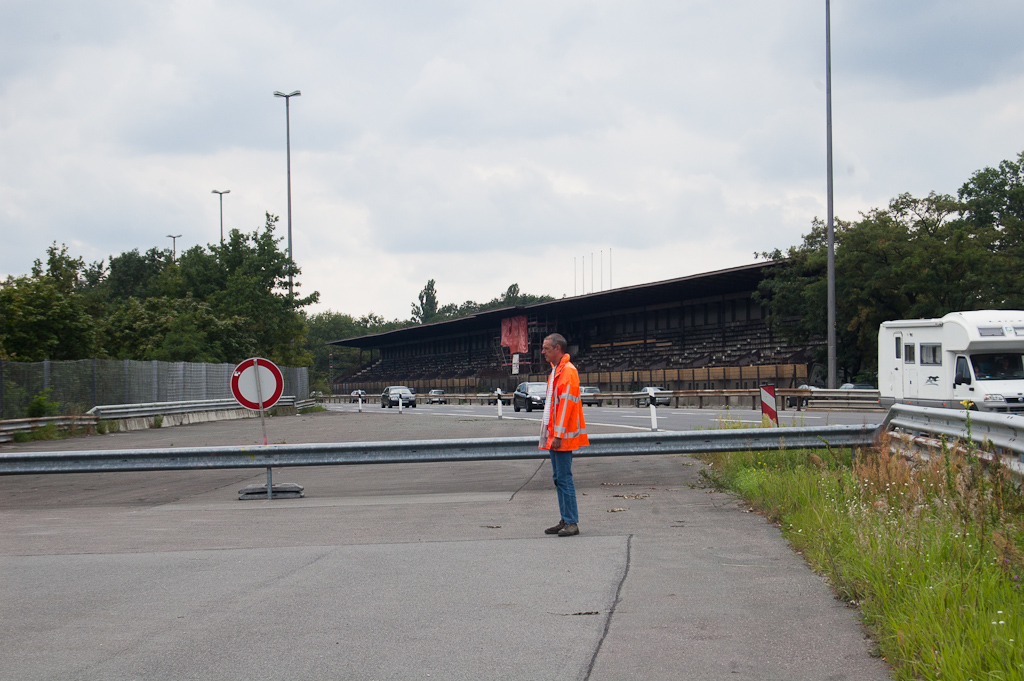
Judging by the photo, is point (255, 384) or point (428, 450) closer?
point (428, 450)

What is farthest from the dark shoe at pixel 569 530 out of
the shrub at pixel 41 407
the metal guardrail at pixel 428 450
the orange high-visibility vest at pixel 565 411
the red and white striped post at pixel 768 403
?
the shrub at pixel 41 407

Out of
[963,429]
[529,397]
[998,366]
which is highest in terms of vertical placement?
[998,366]

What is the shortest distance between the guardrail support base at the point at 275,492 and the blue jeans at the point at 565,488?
17.0 feet

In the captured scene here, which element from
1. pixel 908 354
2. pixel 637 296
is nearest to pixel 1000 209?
pixel 637 296

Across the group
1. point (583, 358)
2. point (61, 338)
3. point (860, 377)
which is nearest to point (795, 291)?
point (860, 377)

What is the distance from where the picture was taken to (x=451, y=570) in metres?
7.29

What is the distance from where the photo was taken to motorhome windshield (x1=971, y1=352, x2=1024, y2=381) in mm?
22547

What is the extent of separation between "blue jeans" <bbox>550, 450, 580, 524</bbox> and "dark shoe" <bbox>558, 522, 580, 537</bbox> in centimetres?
4

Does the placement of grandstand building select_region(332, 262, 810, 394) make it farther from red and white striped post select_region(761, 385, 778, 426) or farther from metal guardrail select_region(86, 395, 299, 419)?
red and white striped post select_region(761, 385, 778, 426)

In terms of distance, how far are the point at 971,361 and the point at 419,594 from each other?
19.7 meters

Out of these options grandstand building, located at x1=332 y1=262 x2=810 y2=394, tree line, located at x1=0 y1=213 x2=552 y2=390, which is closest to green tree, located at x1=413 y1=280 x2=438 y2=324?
grandstand building, located at x1=332 y1=262 x2=810 y2=394

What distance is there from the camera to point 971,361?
74.1ft

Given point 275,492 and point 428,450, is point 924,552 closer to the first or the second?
point 428,450

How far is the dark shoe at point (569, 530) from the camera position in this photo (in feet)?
29.0
